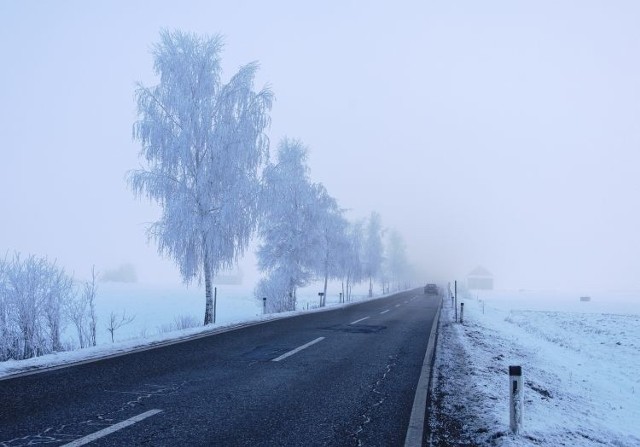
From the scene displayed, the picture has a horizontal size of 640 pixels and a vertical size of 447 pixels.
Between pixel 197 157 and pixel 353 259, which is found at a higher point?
pixel 197 157

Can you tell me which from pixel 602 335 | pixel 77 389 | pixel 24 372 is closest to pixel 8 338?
pixel 24 372

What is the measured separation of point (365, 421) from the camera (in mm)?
4852

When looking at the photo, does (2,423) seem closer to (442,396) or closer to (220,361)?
(220,361)

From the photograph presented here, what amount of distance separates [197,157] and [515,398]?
46.9 feet

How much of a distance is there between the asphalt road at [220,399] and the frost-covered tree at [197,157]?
673 cm

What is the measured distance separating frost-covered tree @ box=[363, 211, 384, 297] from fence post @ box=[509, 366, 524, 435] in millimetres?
43327

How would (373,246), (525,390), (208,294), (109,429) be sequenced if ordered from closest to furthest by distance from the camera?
(109,429) → (525,390) → (208,294) → (373,246)

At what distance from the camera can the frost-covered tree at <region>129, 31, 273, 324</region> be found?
51.2 ft

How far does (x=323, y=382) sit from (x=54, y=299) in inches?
353

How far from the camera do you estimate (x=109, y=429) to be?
426 cm

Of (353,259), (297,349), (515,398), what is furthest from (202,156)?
(353,259)

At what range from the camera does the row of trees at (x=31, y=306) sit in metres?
10.4

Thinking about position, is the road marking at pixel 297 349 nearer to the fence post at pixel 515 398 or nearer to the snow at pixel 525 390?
the snow at pixel 525 390

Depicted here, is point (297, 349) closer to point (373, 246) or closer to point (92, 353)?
point (92, 353)
